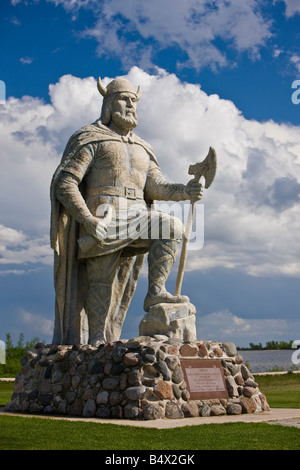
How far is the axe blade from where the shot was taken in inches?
348

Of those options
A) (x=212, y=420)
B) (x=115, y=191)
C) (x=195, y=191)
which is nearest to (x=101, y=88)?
(x=115, y=191)

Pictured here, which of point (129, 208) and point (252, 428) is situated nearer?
point (252, 428)

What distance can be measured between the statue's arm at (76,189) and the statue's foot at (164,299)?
1.20 m

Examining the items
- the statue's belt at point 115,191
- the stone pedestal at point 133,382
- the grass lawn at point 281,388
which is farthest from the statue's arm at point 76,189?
the grass lawn at point 281,388

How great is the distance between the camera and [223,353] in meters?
8.52

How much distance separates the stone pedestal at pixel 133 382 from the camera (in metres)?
7.43

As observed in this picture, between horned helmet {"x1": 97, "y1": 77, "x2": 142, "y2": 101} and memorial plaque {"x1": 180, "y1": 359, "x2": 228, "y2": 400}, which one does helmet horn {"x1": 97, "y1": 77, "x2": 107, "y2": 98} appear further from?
memorial plaque {"x1": 180, "y1": 359, "x2": 228, "y2": 400}

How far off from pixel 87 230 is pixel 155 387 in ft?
8.02

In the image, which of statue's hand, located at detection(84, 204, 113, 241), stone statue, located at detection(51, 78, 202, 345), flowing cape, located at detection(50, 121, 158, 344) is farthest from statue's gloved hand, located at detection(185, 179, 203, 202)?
statue's hand, located at detection(84, 204, 113, 241)

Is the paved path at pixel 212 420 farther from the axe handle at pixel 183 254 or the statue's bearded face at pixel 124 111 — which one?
the statue's bearded face at pixel 124 111
